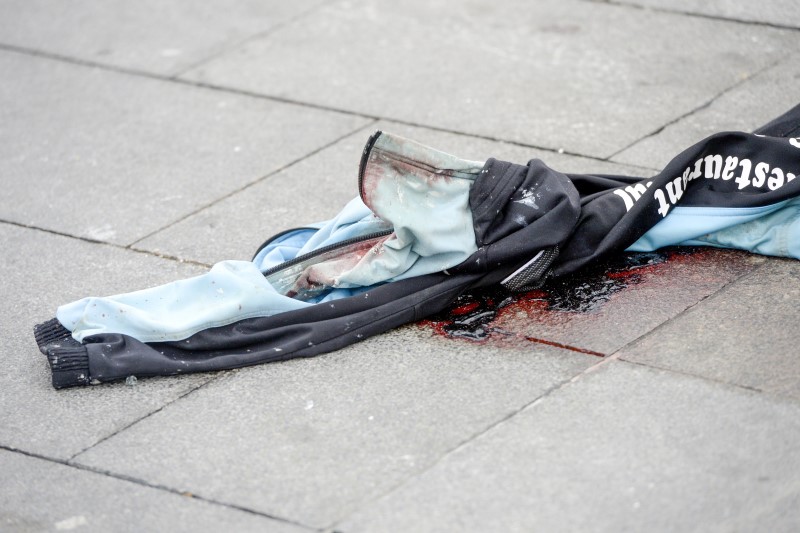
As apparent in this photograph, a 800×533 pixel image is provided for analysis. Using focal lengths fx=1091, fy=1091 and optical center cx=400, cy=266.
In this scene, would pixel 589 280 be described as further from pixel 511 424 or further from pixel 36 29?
pixel 36 29

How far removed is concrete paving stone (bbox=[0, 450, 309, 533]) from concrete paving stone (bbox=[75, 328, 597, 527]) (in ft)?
0.15

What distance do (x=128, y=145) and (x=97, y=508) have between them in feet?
8.31

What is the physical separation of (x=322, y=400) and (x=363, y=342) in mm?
323

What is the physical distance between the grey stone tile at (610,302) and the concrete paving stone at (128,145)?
1546 mm

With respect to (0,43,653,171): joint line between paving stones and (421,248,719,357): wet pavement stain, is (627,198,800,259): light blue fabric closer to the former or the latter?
(421,248,719,357): wet pavement stain

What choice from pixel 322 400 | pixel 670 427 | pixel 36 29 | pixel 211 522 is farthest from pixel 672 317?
pixel 36 29

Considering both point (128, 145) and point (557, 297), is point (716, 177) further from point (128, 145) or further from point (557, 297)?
point (128, 145)

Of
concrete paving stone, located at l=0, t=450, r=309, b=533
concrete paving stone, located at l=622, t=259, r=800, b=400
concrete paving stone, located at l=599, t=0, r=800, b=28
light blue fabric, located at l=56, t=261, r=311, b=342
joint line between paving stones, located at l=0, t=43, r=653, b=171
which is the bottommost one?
concrete paving stone, located at l=0, t=450, r=309, b=533

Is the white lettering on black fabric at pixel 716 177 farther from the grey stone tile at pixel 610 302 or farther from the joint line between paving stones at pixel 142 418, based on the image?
the joint line between paving stones at pixel 142 418

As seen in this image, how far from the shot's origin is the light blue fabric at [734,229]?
3.68 meters

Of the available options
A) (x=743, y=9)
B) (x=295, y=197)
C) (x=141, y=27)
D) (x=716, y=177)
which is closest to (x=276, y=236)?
(x=295, y=197)

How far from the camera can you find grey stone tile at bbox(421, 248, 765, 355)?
3.43 meters

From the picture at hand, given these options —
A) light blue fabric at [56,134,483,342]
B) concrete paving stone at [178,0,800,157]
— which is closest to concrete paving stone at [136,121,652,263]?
concrete paving stone at [178,0,800,157]

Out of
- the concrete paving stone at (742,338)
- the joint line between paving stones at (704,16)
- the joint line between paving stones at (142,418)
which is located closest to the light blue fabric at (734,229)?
the concrete paving stone at (742,338)
